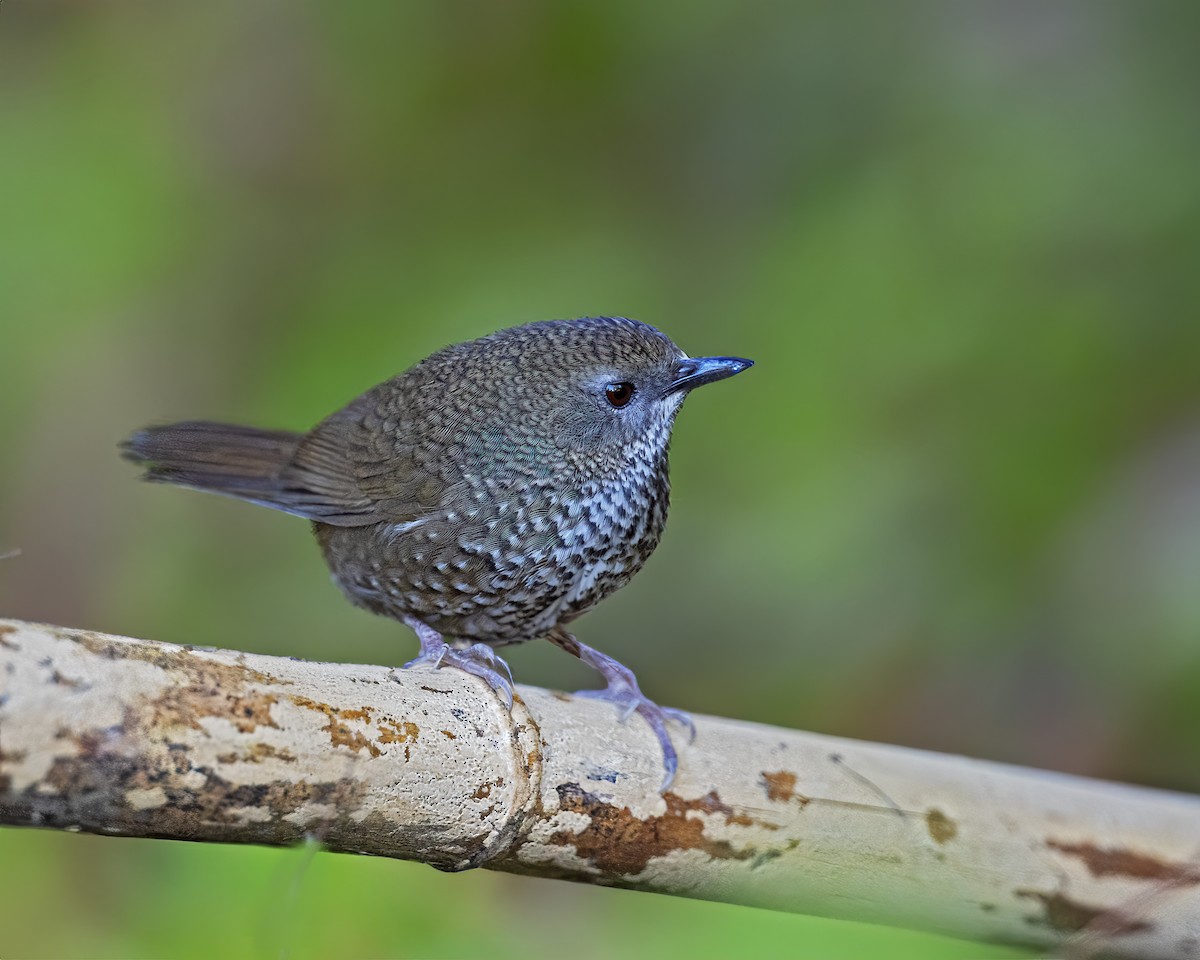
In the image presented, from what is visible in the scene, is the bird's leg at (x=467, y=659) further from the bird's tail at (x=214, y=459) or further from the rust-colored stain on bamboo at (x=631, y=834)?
the bird's tail at (x=214, y=459)

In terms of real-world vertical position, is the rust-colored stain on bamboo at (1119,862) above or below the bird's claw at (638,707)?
below

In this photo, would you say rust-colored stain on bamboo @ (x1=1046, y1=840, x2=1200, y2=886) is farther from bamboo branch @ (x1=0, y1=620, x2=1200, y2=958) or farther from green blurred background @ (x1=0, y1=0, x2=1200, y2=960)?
green blurred background @ (x1=0, y1=0, x2=1200, y2=960)

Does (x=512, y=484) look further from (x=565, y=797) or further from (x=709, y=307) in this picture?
(x=709, y=307)

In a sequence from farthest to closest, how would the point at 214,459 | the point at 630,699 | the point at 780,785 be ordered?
the point at 214,459 → the point at 630,699 → the point at 780,785

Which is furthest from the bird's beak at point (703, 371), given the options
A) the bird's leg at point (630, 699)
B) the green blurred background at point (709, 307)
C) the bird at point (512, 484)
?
the green blurred background at point (709, 307)

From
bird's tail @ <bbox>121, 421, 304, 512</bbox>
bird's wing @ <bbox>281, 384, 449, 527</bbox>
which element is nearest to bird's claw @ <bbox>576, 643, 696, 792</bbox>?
bird's wing @ <bbox>281, 384, 449, 527</bbox>

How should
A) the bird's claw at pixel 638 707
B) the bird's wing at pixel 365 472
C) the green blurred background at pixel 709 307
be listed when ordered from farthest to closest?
the green blurred background at pixel 709 307 < the bird's wing at pixel 365 472 < the bird's claw at pixel 638 707

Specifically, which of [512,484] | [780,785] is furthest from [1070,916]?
[512,484]
